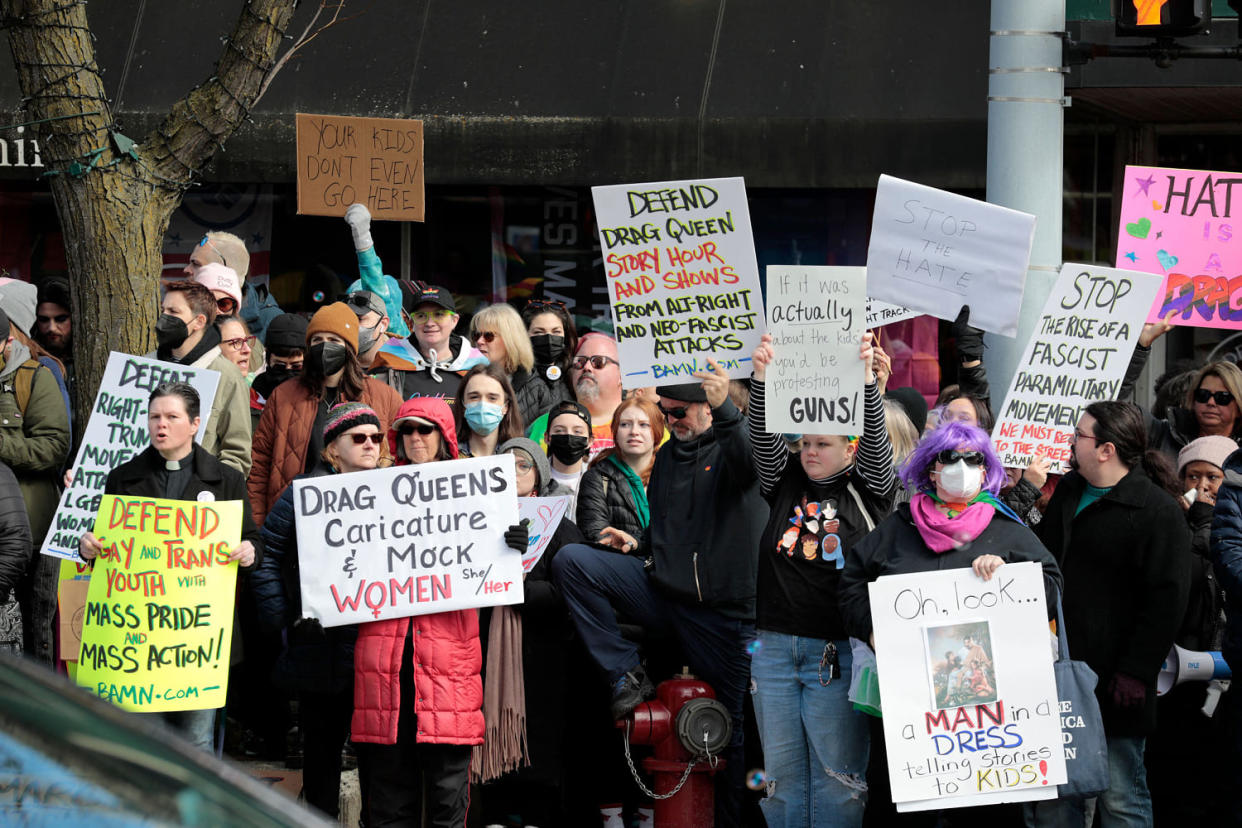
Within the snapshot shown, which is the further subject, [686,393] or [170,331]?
[170,331]

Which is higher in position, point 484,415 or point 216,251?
point 216,251

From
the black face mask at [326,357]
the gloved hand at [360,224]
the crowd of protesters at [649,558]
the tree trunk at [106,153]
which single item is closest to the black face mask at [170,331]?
the crowd of protesters at [649,558]

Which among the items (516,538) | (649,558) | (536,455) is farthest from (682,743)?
(536,455)

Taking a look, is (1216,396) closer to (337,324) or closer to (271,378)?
(337,324)

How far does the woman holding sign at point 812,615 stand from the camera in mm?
5855

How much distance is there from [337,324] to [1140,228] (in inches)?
149

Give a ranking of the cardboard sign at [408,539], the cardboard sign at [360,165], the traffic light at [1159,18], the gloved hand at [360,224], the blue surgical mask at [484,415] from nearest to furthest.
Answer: the cardboard sign at [408,539] < the blue surgical mask at [484,415] < the traffic light at [1159,18] < the gloved hand at [360,224] < the cardboard sign at [360,165]

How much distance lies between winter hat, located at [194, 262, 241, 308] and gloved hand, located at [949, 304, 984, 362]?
3.79 m

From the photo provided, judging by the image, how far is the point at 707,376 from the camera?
6.20 metres

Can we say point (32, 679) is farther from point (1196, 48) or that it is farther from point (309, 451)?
point (1196, 48)

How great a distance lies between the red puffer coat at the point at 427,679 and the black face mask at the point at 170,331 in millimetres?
1850

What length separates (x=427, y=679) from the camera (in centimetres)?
597

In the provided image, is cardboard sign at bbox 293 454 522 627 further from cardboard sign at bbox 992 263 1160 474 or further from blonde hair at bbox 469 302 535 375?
cardboard sign at bbox 992 263 1160 474

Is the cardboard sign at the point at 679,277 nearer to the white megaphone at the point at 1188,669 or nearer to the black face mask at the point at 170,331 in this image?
the black face mask at the point at 170,331
